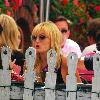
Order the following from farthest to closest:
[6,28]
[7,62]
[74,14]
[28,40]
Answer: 1. [74,14]
2. [28,40]
3. [6,28]
4. [7,62]

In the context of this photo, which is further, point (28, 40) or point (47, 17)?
point (28, 40)

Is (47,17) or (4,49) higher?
(47,17)

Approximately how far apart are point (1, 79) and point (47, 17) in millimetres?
5191

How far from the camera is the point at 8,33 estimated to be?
7363 mm

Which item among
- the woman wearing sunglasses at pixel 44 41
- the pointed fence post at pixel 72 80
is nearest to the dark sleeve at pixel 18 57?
the woman wearing sunglasses at pixel 44 41

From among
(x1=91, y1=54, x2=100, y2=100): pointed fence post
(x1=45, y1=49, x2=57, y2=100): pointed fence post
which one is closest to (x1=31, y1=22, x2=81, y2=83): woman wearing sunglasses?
(x1=45, y1=49, x2=57, y2=100): pointed fence post

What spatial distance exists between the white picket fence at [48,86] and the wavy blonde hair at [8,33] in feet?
4.27

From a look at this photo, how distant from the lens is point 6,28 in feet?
24.3

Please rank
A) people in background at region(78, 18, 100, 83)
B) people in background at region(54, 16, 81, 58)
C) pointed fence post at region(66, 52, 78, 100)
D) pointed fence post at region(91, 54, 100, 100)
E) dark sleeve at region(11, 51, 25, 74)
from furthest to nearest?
people in background at region(54, 16, 81, 58)
dark sleeve at region(11, 51, 25, 74)
people in background at region(78, 18, 100, 83)
pointed fence post at region(66, 52, 78, 100)
pointed fence post at region(91, 54, 100, 100)

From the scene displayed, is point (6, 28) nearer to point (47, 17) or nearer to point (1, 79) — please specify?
point (1, 79)

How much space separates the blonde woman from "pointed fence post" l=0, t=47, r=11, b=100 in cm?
114

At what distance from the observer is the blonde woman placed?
7213mm

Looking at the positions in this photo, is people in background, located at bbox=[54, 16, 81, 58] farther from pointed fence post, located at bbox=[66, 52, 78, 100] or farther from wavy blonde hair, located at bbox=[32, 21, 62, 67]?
pointed fence post, located at bbox=[66, 52, 78, 100]

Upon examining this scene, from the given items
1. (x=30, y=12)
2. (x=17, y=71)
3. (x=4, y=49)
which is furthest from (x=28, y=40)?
(x=4, y=49)
